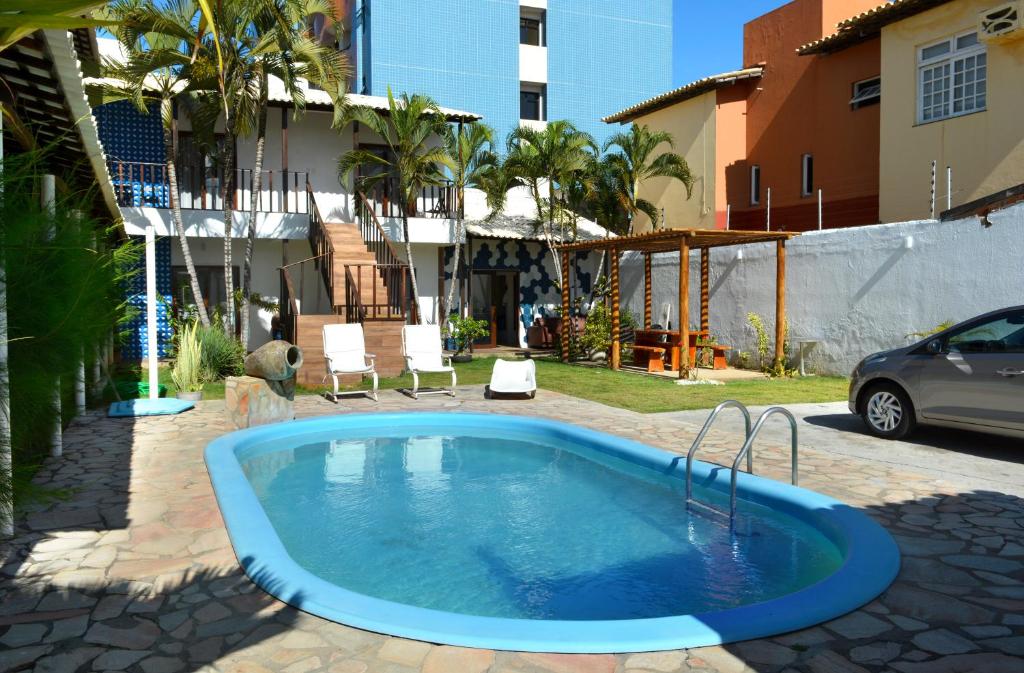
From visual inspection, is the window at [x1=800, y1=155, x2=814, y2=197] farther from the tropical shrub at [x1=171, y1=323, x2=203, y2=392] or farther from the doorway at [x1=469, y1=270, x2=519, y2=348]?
the tropical shrub at [x1=171, y1=323, x2=203, y2=392]

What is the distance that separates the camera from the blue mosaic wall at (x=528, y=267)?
2173 cm

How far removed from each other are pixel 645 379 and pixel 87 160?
1017 cm

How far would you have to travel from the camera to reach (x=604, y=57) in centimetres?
3083

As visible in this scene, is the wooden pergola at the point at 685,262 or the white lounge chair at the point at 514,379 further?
the wooden pergola at the point at 685,262

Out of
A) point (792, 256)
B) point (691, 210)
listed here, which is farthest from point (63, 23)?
point (691, 210)

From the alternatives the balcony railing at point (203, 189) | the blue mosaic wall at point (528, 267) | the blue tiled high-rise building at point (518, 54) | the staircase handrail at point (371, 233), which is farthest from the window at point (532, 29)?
the staircase handrail at point (371, 233)

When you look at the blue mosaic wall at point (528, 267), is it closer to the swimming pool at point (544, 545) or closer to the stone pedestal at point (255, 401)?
the stone pedestal at point (255, 401)

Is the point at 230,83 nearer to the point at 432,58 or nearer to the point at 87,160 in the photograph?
the point at 87,160

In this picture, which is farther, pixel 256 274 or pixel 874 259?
pixel 256 274

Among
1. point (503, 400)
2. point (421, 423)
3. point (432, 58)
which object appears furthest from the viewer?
point (432, 58)

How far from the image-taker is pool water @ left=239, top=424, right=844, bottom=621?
4781mm

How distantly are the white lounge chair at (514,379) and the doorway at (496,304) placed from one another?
10062 mm

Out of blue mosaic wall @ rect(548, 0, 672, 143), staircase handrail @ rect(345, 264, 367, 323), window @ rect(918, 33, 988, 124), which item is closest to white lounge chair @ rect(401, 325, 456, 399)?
staircase handrail @ rect(345, 264, 367, 323)

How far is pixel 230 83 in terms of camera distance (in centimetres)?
1376
